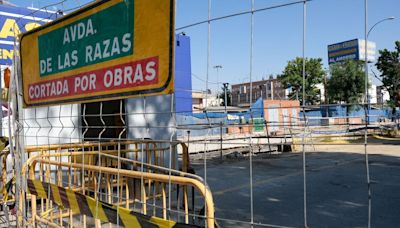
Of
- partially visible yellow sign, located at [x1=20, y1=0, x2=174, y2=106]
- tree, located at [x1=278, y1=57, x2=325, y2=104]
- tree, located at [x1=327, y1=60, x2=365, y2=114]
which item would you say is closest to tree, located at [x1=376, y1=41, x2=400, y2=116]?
tree, located at [x1=327, y1=60, x2=365, y2=114]

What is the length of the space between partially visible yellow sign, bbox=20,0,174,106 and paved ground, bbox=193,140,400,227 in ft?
4.44

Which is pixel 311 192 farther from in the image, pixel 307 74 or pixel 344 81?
pixel 307 74

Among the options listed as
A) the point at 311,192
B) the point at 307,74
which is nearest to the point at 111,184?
the point at 307,74

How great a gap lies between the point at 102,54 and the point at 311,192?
600 cm

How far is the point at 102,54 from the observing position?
3.19 m

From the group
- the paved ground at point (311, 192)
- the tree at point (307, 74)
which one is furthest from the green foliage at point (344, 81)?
the paved ground at point (311, 192)

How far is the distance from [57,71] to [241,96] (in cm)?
202

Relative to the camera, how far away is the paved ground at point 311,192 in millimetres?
5902

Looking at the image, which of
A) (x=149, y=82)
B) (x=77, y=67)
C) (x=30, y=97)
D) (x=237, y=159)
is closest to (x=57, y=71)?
(x=77, y=67)

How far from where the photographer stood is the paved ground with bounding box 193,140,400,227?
590cm

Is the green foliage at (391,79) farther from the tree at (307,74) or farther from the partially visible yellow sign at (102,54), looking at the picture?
the partially visible yellow sign at (102,54)

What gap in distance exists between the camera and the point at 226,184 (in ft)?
29.3

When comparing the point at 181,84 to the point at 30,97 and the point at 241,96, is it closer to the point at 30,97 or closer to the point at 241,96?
the point at 241,96

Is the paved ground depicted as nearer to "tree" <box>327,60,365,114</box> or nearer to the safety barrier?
"tree" <box>327,60,365,114</box>
